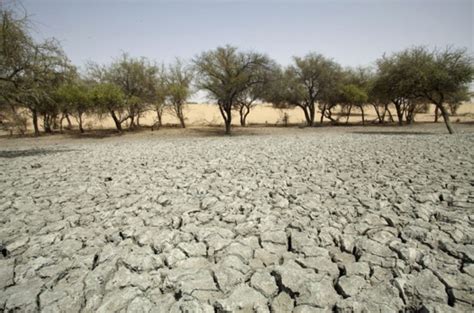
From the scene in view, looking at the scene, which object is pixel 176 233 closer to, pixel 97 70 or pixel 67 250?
pixel 67 250

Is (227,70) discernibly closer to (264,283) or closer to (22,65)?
(22,65)

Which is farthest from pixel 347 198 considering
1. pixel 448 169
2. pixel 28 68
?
pixel 28 68

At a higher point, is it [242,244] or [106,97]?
[106,97]

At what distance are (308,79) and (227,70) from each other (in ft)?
35.6

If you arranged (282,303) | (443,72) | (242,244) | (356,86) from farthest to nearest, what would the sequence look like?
(356,86) < (443,72) < (242,244) < (282,303)

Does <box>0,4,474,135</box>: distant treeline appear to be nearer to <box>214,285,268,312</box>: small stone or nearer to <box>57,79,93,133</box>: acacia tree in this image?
<box>57,79,93,133</box>: acacia tree

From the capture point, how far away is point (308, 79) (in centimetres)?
2656

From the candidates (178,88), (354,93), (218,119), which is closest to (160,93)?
(178,88)

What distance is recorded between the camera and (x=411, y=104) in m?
26.1

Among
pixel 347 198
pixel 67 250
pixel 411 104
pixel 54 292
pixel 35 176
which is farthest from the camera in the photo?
pixel 411 104

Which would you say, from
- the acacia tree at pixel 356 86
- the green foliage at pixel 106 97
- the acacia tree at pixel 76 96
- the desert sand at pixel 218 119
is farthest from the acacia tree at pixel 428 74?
the acacia tree at pixel 76 96

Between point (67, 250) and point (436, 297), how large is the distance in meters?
3.77

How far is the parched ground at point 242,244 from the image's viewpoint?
6.89ft

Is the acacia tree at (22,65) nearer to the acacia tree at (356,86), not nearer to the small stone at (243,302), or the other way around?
the small stone at (243,302)
